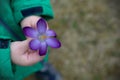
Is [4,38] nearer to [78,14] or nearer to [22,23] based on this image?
[22,23]

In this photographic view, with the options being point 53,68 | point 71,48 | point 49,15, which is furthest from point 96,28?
point 49,15

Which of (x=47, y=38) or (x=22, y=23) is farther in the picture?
(x=22, y=23)

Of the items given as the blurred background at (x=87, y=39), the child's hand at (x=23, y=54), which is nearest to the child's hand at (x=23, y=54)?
the child's hand at (x=23, y=54)

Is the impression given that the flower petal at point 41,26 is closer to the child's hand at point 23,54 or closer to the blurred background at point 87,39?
the child's hand at point 23,54

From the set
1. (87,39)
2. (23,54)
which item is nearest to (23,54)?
(23,54)

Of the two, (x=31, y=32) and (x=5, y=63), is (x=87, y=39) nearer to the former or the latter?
(x=5, y=63)

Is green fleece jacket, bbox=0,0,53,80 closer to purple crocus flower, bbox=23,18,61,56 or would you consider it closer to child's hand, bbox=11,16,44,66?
child's hand, bbox=11,16,44,66

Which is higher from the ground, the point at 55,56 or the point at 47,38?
the point at 47,38
